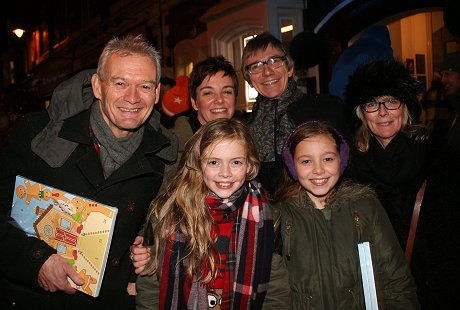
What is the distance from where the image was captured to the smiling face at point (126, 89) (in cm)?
243

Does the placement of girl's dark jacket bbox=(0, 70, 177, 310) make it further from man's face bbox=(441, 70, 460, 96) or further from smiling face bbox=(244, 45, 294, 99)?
man's face bbox=(441, 70, 460, 96)

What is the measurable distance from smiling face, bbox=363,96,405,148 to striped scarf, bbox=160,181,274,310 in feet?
3.48

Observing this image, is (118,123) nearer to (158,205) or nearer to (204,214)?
(158,205)

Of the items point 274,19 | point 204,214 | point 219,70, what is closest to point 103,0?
point 274,19

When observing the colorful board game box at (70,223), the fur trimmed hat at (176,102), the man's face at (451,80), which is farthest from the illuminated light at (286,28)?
the colorful board game box at (70,223)

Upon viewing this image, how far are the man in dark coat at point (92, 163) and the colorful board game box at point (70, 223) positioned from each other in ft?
0.18

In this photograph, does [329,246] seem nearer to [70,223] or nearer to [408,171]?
[408,171]

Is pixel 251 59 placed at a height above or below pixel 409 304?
above

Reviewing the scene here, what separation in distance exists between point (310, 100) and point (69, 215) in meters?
1.99

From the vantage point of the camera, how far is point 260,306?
2.49 meters

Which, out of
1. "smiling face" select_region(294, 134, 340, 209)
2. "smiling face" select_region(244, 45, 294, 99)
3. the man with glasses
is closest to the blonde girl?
"smiling face" select_region(294, 134, 340, 209)

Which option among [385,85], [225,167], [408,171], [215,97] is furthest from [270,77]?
[408,171]

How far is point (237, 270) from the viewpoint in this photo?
2490mm

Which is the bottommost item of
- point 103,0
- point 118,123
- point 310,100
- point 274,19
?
point 118,123
